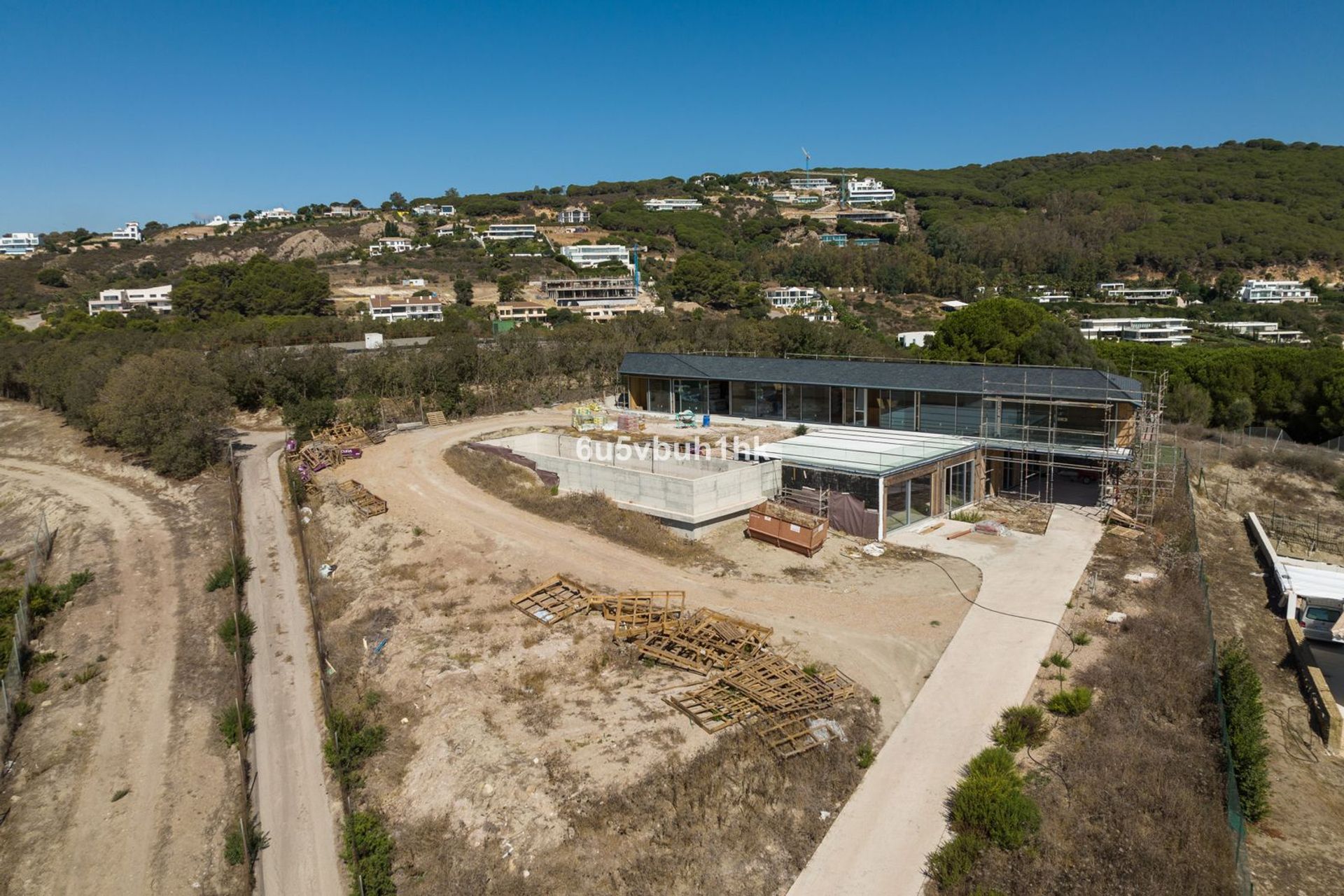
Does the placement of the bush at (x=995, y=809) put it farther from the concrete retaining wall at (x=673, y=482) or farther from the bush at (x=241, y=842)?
the concrete retaining wall at (x=673, y=482)

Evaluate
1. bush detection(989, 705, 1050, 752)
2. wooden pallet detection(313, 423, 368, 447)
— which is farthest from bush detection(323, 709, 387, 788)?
wooden pallet detection(313, 423, 368, 447)

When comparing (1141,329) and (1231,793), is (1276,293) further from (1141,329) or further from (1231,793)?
(1231,793)

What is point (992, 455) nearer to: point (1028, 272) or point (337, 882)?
point (337, 882)

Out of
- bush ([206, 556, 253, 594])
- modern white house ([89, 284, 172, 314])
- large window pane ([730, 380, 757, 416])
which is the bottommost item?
bush ([206, 556, 253, 594])

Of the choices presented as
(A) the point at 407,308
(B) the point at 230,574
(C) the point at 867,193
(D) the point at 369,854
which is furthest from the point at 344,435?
(C) the point at 867,193

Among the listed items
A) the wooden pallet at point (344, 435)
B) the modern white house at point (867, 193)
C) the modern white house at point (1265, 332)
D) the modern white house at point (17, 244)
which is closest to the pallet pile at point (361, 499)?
the wooden pallet at point (344, 435)

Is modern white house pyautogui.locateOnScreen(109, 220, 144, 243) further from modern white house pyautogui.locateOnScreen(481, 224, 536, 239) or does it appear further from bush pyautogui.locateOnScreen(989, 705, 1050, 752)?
bush pyautogui.locateOnScreen(989, 705, 1050, 752)

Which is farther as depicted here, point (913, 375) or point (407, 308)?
point (407, 308)

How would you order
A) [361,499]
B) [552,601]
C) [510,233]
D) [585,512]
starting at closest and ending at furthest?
[552,601] < [585,512] < [361,499] < [510,233]
